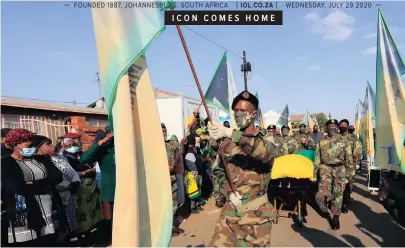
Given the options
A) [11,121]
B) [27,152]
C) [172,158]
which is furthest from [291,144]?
[11,121]

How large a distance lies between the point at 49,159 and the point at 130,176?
278 cm

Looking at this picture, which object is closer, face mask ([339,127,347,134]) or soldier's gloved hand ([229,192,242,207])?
soldier's gloved hand ([229,192,242,207])

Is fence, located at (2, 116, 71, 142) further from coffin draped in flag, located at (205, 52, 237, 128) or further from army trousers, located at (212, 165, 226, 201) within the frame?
army trousers, located at (212, 165, 226, 201)

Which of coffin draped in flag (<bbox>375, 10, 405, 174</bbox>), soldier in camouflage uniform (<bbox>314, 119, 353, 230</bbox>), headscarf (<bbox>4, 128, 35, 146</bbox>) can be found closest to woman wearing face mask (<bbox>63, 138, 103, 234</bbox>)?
headscarf (<bbox>4, 128, 35, 146</bbox>)

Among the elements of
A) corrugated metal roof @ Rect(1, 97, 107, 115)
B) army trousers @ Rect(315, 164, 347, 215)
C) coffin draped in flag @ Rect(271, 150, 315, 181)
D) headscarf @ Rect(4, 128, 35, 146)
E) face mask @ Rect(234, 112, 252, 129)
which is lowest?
army trousers @ Rect(315, 164, 347, 215)

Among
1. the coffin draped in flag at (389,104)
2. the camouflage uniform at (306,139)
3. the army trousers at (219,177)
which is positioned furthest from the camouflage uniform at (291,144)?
the coffin draped in flag at (389,104)

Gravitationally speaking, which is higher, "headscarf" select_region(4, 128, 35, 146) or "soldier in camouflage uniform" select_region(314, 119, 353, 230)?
"headscarf" select_region(4, 128, 35, 146)

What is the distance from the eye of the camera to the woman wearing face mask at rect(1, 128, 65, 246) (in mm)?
3553

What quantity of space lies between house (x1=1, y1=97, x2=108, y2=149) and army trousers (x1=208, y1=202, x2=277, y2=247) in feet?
22.9

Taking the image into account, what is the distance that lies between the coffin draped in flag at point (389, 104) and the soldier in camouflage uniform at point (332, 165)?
→ 3.92 feet

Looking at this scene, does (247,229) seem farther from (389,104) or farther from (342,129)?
(342,129)

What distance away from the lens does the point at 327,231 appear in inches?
208

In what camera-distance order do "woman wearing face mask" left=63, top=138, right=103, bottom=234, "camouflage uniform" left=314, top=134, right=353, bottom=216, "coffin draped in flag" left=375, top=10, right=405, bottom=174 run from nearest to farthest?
"coffin draped in flag" left=375, top=10, right=405, bottom=174 < "woman wearing face mask" left=63, top=138, right=103, bottom=234 < "camouflage uniform" left=314, top=134, right=353, bottom=216

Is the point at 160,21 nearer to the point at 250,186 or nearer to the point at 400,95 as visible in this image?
the point at 250,186
